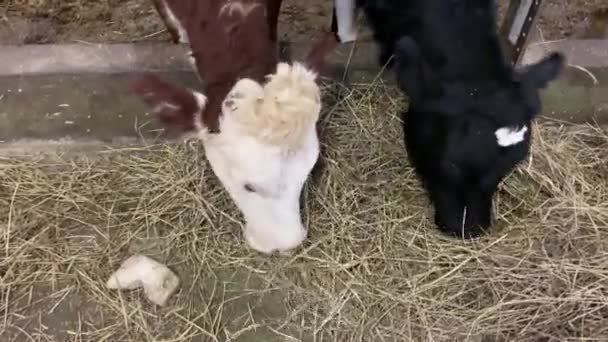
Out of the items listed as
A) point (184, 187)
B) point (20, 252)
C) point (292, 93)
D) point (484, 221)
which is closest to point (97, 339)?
point (20, 252)

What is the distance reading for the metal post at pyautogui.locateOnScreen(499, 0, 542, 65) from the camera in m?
2.29

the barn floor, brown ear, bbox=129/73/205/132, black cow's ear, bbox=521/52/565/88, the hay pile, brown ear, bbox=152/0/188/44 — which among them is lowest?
the hay pile

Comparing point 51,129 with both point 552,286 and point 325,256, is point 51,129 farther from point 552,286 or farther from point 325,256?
point 552,286

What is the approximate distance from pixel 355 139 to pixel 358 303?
0.59m

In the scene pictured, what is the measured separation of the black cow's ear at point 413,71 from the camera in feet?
6.48

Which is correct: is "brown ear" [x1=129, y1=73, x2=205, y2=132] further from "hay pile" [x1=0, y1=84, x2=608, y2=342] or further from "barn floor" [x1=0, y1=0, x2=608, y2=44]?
"barn floor" [x1=0, y1=0, x2=608, y2=44]

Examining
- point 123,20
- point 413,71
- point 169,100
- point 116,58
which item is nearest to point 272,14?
point 413,71

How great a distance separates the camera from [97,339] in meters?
2.13

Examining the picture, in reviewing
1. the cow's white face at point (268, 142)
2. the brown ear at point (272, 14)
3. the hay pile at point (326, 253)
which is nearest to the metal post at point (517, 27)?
the hay pile at point (326, 253)

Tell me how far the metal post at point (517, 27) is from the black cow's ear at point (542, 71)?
0.30 meters

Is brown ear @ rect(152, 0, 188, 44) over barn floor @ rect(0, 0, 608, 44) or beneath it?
over

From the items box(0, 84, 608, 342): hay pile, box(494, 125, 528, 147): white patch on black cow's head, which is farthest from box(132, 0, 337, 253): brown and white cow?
box(494, 125, 528, 147): white patch on black cow's head

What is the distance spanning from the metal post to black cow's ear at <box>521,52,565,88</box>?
0.99 feet

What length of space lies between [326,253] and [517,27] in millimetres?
978
